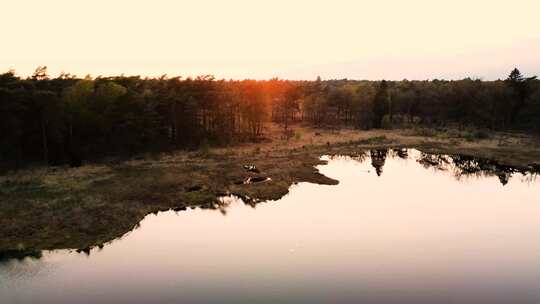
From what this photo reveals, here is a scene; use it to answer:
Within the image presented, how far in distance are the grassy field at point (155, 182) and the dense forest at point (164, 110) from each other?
17.9ft

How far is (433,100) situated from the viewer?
113 m

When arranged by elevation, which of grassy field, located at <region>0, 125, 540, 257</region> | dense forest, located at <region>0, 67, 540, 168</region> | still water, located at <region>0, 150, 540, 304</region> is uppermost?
dense forest, located at <region>0, 67, 540, 168</region>

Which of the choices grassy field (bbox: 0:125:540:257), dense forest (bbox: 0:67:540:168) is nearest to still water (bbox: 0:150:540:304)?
grassy field (bbox: 0:125:540:257)

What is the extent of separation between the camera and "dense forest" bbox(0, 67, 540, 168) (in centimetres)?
5988

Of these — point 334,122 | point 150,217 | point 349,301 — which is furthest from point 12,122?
point 334,122

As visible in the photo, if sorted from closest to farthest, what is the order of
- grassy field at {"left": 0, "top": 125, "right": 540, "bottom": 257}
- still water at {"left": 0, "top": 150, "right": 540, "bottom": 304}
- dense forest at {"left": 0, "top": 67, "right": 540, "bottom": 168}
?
still water at {"left": 0, "top": 150, "right": 540, "bottom": 304} < grassy field at {"left": 0, "top": 125, "right": 540, "bottom": 257} < dense forest at {"left": 0, "top": 67, "right": 540, "bottom": 168}

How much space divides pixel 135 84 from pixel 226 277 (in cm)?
5476

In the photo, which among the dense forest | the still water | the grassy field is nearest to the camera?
the still water

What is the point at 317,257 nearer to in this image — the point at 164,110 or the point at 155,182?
the point at 155,182

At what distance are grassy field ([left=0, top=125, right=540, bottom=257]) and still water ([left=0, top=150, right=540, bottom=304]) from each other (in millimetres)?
2392

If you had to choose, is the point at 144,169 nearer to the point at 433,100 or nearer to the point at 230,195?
the point at 230,195

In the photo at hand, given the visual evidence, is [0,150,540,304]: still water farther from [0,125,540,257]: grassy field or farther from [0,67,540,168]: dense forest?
[0,67,540,168]: dense forest

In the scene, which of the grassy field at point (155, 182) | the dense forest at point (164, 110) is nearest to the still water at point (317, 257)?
the grassy field at point (155, 182)

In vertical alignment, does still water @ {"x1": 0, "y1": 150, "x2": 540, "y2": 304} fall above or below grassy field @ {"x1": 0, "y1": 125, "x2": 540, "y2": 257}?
below
